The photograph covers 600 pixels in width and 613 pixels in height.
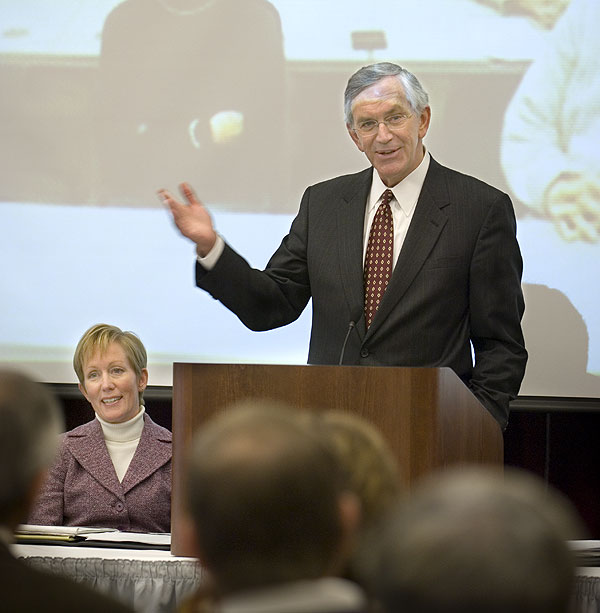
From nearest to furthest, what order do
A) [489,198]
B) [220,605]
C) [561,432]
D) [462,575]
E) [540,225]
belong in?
[462,575], [220,605], [489,198], [540,225], [561,432]

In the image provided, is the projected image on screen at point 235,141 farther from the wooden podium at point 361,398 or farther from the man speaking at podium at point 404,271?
the wooden podium at point 361,398

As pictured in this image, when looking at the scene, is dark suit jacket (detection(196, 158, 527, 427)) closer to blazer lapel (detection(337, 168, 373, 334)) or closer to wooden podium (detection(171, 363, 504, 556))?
blazer lapel (detection(337, 168, 373, 334))

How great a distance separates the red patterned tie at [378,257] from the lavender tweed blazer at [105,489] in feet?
3.33

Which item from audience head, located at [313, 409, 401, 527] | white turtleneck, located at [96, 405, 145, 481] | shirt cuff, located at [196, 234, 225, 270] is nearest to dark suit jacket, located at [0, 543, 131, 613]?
audience head, located at [313, 409, 401, 527]

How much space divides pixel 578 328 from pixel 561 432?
19.2 inches

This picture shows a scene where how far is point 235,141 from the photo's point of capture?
15.3 feet

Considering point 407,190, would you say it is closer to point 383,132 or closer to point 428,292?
point 383,132

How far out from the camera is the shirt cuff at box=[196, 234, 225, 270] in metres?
2.70

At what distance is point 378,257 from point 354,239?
81 mm

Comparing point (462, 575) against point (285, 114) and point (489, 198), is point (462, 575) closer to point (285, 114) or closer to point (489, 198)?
point (489, 198)

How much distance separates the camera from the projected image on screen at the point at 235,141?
14.6ft

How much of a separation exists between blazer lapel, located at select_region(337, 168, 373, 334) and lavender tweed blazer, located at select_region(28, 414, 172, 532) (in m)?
1.00

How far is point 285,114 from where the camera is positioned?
4609 mm

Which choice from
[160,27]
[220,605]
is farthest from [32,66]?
[220,605]
